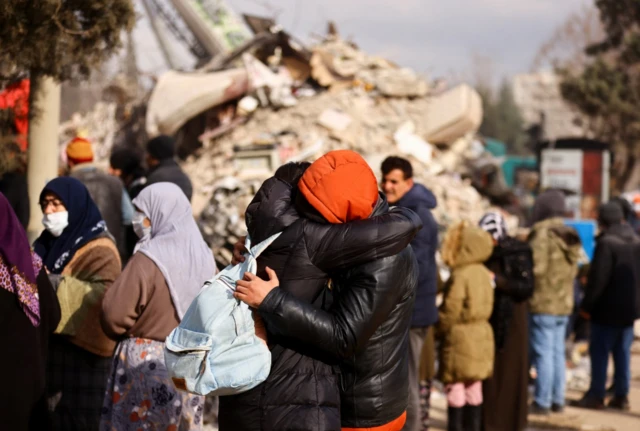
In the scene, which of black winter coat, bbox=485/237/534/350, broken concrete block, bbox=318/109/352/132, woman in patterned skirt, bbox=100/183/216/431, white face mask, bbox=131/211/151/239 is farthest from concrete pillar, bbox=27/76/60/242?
broken concrete block, bbox=318/109/352/132

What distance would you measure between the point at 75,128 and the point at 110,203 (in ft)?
38.1

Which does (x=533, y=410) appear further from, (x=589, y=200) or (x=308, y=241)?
(x=589, y=200)

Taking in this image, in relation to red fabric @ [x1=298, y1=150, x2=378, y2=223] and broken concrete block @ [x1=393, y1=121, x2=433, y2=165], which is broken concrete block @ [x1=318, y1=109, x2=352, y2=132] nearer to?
broken concrete block @ [x1=393, y1=121, x2=433, y2=165]

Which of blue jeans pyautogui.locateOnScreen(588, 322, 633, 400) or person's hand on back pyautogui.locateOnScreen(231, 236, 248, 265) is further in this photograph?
blue jeans pyautogui.locateOnScreen(588, 322, 633, 400)

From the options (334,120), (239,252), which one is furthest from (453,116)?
(239,252)

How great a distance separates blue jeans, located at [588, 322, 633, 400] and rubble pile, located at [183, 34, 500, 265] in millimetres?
4291

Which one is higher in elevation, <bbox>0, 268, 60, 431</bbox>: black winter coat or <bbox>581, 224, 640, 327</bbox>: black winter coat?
<bbox>581, 224, 640, 327</bbox>: black winter coat

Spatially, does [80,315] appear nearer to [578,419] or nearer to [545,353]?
[545,353]

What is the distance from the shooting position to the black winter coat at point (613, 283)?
8.02 metres

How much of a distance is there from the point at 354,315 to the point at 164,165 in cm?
419

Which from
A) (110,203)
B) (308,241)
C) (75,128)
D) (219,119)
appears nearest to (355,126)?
(219,119)

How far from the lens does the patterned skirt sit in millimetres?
4160

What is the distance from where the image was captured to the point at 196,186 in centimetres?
1352

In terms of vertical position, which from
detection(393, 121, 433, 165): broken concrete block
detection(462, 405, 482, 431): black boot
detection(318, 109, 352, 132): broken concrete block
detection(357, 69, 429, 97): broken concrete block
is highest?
detection(357, 69, 429, 97): broken concrete block
